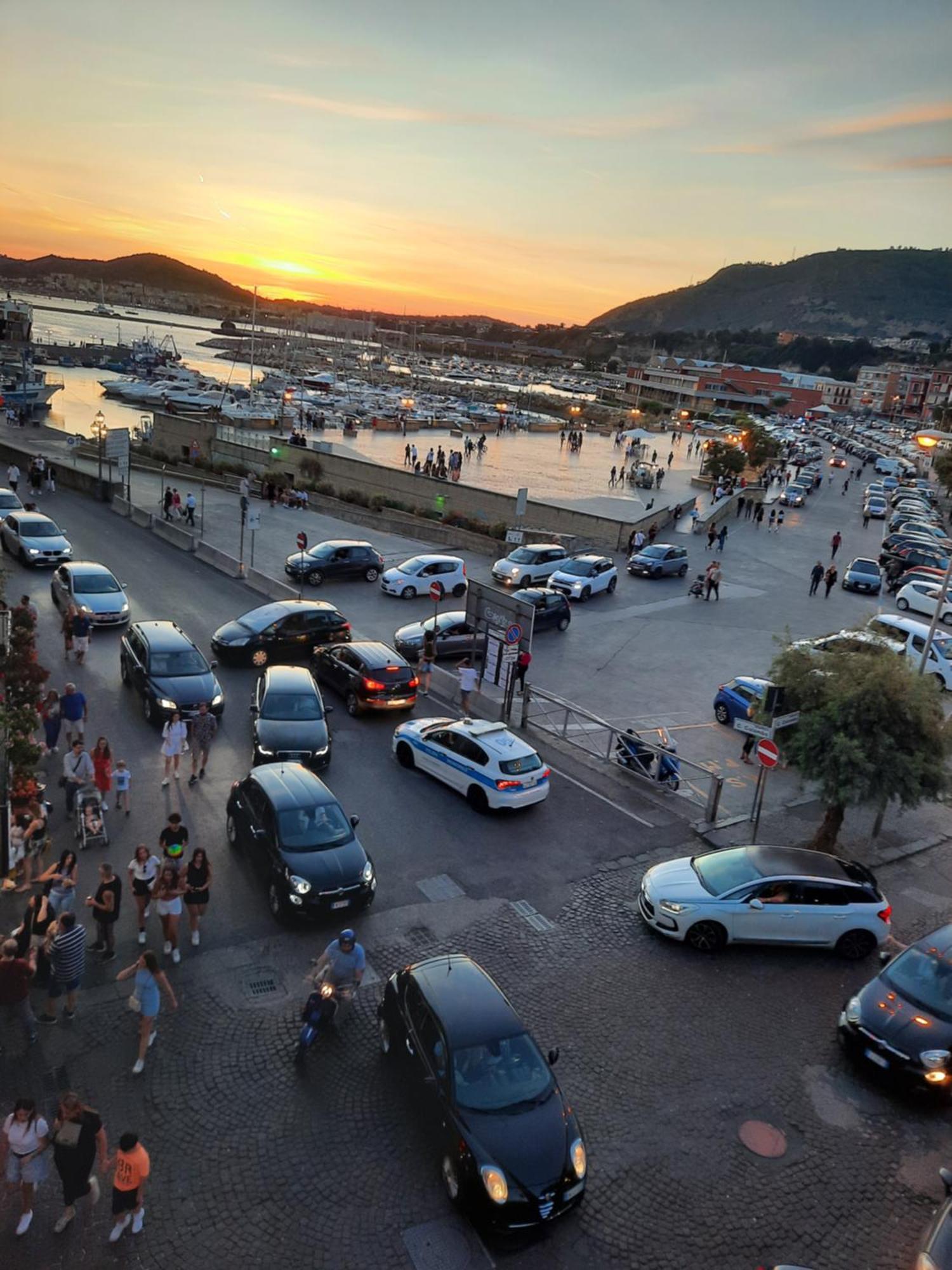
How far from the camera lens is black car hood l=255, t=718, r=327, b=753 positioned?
14891 millimetres

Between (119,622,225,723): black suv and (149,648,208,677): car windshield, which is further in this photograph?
(149,648,208,677): car windshield

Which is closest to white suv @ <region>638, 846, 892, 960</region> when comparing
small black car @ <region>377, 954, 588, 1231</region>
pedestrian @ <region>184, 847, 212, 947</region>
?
small black car @ <region>377, 954, 588, 1231</region>

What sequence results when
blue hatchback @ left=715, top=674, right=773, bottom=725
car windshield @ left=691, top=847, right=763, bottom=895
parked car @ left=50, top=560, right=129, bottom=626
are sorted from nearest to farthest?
car windshield @ left=691, top=847, right=763, bottom=895 → blue hatchback @ left=715, top=674, right=773, bottom=725 → parked car @ left=50, top=560, right=129, bottom=626

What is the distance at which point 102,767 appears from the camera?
12.7 meters

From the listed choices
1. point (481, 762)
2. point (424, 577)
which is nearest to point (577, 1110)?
point (481, 762)

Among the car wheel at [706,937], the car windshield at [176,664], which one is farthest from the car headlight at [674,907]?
the car windshield at [176,664]

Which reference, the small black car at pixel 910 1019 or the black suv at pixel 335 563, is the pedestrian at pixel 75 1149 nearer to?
the small black car at pixel 910 1019

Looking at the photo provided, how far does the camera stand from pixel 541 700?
2025cm

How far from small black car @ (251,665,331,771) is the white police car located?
1722 mm

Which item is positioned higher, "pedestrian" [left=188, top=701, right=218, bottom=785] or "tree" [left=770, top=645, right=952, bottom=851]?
"tree" [left=770, top=645, right=952, bottom=851]

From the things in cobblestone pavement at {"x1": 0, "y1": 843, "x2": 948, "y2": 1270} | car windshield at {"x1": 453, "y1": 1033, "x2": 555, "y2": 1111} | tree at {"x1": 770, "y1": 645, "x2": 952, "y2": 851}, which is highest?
tree at {"x1": 770, "y1": 645, "x2": 952, "y2": 851}

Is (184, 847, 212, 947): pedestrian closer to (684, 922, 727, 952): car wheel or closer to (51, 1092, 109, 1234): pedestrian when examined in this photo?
(51, 1092, 109, 1234): pedestrian

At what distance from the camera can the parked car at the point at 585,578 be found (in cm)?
2930

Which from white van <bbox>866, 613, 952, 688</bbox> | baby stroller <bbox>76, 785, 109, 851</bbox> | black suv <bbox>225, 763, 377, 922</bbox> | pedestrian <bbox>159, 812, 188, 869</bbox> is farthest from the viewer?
white van <bbox>866, 613, 952, 688</bbox>
